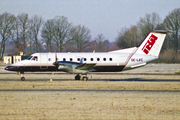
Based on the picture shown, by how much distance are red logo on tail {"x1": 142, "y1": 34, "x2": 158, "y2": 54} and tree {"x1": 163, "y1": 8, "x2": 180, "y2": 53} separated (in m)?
58.4

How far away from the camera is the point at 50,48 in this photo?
8225 cm

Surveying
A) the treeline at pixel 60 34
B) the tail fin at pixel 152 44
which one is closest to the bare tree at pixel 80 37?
the treeline at pixel 60 34

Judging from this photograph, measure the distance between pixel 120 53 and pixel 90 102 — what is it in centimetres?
1618

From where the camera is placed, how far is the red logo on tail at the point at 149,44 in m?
31.4

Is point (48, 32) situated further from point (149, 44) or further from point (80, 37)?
point (149, 44)

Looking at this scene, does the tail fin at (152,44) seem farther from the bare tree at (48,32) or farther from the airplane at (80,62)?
the bare tree at (48,32)

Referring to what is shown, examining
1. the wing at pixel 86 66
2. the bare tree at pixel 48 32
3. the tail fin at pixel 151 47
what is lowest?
the wing at pixel 86 66

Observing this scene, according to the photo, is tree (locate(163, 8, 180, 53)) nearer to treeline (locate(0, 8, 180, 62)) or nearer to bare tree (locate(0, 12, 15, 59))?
treeline (locate(0, 8, 180, 62))

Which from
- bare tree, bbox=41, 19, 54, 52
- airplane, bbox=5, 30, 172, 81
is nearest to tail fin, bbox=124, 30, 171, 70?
airplane, bbox=5, 30, 172, 81

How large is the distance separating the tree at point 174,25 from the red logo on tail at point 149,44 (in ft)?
192

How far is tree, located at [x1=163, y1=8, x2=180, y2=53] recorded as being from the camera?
87000mm

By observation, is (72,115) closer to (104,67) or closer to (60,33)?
(104,67)

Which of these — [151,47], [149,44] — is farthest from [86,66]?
[151,47]

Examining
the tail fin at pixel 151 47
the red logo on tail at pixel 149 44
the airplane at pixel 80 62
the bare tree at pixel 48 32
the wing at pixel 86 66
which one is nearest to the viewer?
the wing at pixel 86 66
